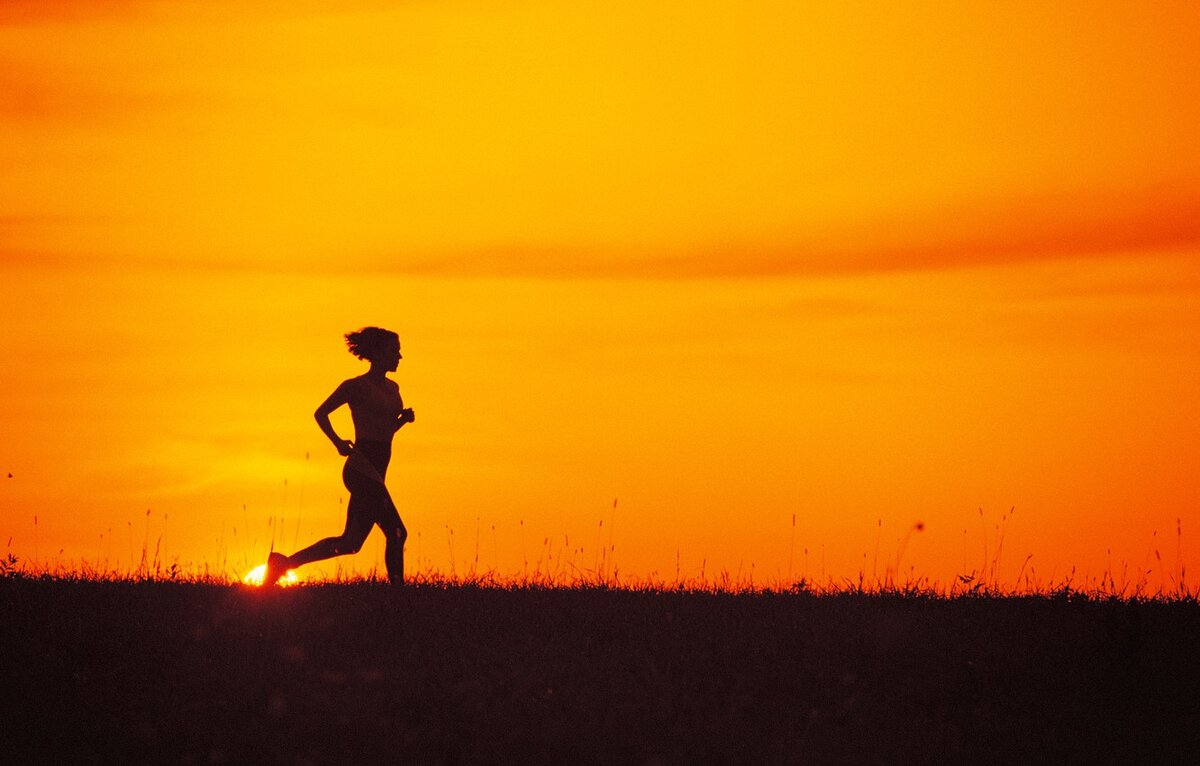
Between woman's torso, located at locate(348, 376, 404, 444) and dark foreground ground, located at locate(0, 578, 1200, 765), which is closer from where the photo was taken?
dark foreground ground, located at locate(0, 578, 1200, 765)

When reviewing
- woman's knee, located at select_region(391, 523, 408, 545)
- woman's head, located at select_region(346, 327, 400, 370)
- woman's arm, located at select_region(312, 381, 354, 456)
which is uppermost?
woman's head, located at select_region(346, 327, 400, 370)

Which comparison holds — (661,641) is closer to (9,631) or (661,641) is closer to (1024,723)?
(1024,723)

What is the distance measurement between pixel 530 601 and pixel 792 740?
3.89 m

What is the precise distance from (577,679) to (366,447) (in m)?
3.65

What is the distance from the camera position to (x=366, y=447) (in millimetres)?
13680

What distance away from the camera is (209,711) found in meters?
10.4

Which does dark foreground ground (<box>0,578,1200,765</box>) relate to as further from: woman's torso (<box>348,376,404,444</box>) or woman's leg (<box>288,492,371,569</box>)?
woman's torso (<box>348,376,404,444</box>)

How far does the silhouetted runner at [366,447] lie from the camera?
13.6 m

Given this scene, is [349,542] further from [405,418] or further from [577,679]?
[577,679]

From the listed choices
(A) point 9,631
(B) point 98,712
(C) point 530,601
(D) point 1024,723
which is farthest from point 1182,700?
(A) point 9,631

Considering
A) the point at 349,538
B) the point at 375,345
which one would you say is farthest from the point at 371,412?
the point at 349,538

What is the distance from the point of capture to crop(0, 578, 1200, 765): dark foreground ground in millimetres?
9891

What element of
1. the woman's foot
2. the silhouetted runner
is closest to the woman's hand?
the silhouetted runner

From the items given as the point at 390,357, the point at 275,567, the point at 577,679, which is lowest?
the point at 577,679
